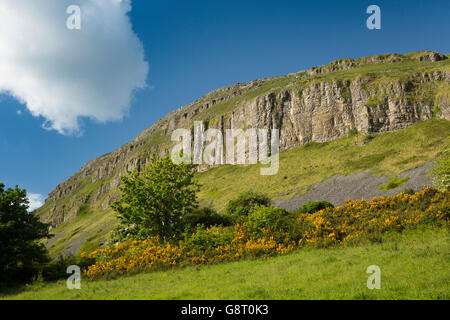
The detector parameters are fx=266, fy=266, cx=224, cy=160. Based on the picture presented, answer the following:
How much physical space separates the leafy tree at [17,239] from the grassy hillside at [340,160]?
5347cm

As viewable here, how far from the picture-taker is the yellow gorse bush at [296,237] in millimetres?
16359

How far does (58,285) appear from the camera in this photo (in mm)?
14672

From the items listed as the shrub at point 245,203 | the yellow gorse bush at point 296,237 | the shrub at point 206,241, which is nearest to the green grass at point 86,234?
the shrub at point 245,203

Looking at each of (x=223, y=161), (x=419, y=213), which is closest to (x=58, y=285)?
(x=419, y=213)

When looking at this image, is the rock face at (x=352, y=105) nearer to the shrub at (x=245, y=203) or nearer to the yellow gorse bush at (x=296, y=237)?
the shrub at (x=245, y=203)

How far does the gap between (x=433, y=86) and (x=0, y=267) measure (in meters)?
129

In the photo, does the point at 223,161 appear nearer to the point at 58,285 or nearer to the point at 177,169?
the point at 177,169

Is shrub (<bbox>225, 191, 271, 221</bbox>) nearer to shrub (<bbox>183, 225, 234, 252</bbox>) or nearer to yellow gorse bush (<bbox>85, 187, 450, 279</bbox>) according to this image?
yellow gorse bush (<bbox>85, 187, 450, 279</bbox>)

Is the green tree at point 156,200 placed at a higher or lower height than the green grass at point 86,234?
higher

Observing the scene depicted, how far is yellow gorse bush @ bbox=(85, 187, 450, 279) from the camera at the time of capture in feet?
53.7

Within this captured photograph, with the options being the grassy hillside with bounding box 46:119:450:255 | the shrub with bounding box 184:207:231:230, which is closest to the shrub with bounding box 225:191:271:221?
the shrub with bounding box 184:207:231:230

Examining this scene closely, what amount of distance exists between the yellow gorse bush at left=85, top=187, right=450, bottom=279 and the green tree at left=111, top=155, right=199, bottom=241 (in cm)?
137

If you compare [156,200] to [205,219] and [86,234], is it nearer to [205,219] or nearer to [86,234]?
[205,219]

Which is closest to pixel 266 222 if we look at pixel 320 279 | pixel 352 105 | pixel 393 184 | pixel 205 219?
pixel 205 219
